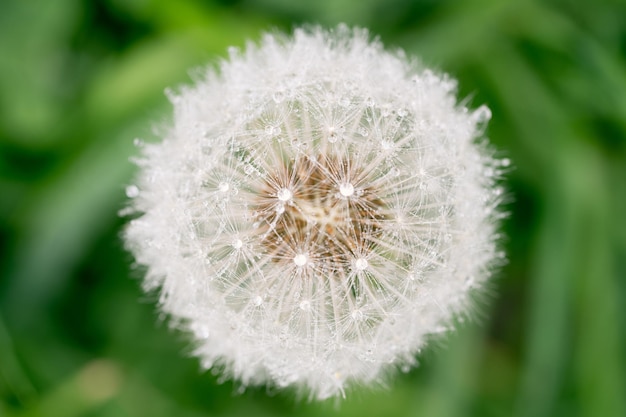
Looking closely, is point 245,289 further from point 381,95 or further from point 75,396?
point 75,396

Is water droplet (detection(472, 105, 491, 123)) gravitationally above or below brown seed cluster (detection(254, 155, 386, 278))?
above

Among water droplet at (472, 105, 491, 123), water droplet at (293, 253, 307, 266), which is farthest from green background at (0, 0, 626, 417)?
water droplet at (293, 253, 307, 266)

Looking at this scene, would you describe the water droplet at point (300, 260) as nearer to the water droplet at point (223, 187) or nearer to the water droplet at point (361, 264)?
the water droplet at point (361, 264)

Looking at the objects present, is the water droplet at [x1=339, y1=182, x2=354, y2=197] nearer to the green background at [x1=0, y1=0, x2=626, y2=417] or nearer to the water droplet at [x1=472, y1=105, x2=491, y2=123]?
the water droplet at [x1=472, y1=105, x2=491, y2=123]

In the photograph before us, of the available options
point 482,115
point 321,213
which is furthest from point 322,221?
point 482,115

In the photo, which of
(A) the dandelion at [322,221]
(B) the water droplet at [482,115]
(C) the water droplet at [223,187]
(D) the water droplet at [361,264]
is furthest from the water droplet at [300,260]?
(B) the water droplet at [482,115]

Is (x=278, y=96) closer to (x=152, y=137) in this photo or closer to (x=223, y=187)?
(x=223, y=187)

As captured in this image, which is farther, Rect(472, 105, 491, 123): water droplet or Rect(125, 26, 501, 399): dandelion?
Rect(472, 105, 491, 123): water droplet

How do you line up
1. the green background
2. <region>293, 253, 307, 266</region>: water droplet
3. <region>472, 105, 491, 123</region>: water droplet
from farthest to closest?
the green background, <region>472, 105, 491, 123</region>: water droplet, <region>293, 253, 307, 266</region>: water droplet
